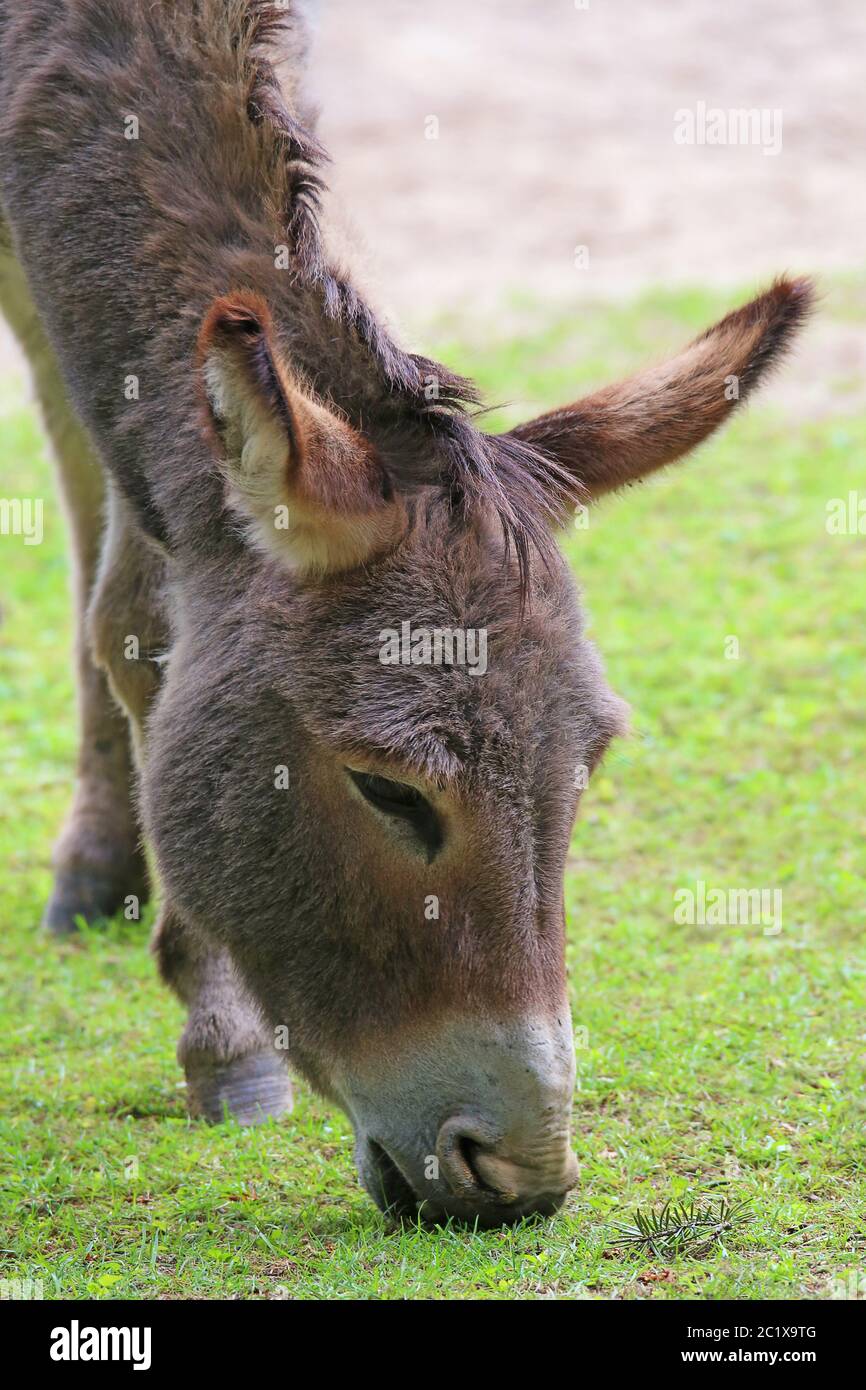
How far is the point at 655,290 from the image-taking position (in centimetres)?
1538

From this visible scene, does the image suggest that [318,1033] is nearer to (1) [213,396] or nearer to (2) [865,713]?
(1) [213,396]

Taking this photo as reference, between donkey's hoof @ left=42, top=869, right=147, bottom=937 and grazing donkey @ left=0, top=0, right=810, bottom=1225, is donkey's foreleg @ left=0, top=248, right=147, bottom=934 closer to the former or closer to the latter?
donkey's hoof @ left=42, top=869, right=147, bottom=937

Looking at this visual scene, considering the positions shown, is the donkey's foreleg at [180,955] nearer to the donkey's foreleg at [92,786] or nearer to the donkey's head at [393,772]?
the donkey's head at [393,772]

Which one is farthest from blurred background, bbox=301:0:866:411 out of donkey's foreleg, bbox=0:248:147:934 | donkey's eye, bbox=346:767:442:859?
donkey's eye, bbox=346:767:442:859

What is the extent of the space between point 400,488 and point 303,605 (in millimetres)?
423

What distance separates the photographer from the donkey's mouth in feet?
14.9

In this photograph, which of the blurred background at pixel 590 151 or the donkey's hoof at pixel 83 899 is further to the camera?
the blurred background at pixel 590 151

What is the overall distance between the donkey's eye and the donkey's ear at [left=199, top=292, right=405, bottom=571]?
622 mm

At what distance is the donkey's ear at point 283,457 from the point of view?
401cm

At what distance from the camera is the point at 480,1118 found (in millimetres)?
4219

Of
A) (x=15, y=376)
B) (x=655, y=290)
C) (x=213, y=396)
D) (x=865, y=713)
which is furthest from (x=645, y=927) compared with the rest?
(x=15, y=376)

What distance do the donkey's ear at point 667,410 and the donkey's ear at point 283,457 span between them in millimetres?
757

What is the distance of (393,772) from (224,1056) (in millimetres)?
1961

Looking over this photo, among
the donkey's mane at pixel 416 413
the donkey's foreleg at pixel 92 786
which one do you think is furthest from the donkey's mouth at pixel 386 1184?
→ the donkey's foreleg at pixel 92 786
